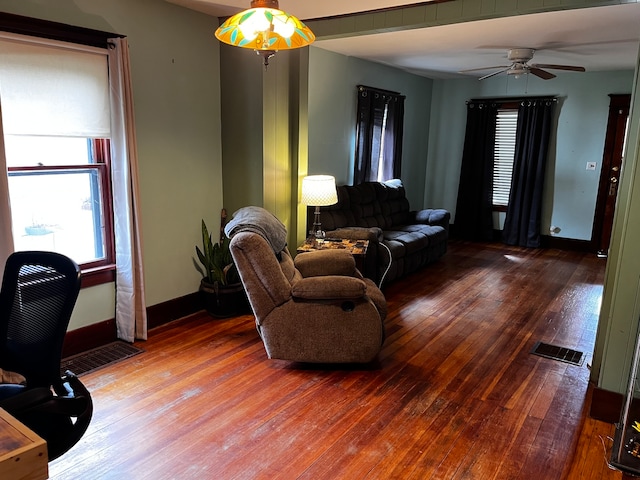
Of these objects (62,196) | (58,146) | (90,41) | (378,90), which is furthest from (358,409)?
(378,90)

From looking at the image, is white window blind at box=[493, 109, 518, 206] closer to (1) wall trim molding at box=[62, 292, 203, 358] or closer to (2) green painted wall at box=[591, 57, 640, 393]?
(2) green painted wall at box=[591, 57, 640, 393]

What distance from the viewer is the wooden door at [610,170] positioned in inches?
245

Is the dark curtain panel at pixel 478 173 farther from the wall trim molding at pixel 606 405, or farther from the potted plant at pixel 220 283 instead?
the wall trim molding at pixel 606 405

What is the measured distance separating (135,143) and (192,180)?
28.0 inches

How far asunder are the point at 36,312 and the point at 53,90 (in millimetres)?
1793

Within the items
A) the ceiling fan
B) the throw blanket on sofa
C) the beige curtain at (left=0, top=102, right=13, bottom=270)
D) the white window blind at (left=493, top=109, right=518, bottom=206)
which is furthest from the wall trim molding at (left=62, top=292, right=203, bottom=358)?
the white window blind at (left=493, top=109, right=518, bottom=206)

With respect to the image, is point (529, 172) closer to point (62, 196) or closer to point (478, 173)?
point (478, 173)

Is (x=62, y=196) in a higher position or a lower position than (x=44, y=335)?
higher

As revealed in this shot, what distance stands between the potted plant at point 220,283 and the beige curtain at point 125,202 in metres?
0.65

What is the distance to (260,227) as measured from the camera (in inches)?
119

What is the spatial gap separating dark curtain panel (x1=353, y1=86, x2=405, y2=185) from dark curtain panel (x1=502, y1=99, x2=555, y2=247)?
1825 mm

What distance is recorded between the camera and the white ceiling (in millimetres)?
3451

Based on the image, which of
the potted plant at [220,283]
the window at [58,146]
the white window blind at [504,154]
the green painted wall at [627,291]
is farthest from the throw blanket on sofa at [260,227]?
the white window blind at [504,154]

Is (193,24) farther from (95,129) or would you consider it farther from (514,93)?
(514,93)
